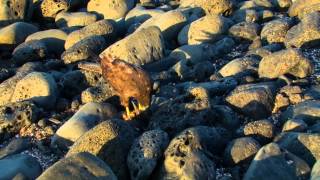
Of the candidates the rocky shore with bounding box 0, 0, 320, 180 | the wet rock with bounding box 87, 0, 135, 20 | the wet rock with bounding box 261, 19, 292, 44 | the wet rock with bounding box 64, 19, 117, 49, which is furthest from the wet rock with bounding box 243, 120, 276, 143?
the wet rock with bounding box 87, 0, 135, 20

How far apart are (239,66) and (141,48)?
4.63 feet

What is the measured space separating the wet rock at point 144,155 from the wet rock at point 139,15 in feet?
15.8

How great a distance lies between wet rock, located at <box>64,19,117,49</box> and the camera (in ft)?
28.7

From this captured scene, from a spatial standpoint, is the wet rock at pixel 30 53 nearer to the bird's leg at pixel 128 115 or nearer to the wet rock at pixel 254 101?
the bird's leg at pixel 128 115

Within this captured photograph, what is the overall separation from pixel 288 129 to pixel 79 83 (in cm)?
311

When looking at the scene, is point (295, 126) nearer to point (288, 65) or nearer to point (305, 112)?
point (305, 112)

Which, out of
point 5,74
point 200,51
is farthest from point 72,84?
point 200,51

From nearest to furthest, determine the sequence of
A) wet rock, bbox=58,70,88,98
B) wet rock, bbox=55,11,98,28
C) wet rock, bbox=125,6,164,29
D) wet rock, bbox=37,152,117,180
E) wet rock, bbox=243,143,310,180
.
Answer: wet rock, bbox=37,152,117,180, wet rock, bbox=243,143,310,180, wet rock, bbox=58,70,88,98, wet rock, bbox=125,6,164,29, wet rock, bbox=55,11,98,28

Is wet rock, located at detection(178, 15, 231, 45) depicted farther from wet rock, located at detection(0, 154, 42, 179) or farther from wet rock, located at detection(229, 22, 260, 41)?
wet rock, located at detection(0, 154, 42, 179)

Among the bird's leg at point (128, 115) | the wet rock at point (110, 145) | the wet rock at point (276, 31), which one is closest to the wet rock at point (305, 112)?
the bird's leg at point (128, 115)

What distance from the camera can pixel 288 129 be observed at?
5301 mm

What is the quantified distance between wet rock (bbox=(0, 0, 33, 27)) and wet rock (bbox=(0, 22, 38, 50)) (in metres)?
0.63

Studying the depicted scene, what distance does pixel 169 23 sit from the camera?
28.7 feet

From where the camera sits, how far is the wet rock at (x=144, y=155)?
191 inches
